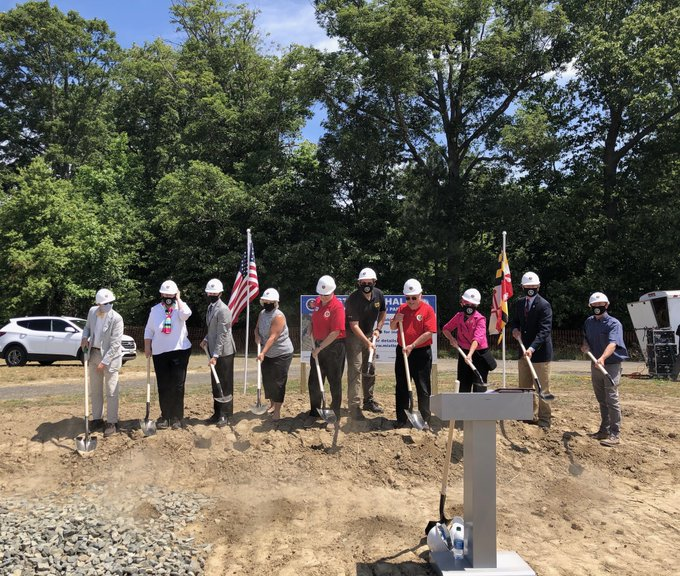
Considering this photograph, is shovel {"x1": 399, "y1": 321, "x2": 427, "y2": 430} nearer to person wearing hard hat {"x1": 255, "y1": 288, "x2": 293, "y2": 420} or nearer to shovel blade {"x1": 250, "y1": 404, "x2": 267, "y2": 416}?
person wearing hard hat {"x1": 255, "y1": 288, "x2": 293, "y2": 420}

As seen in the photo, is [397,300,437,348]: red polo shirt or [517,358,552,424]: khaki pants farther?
[517,358,552,424]: khaki pants

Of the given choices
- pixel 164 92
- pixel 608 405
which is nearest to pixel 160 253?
pixel 164 92

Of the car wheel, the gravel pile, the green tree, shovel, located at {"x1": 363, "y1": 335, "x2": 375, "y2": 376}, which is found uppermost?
the green tree

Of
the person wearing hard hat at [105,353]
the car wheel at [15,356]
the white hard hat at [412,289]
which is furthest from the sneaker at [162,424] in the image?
the car wheel at [15,356]

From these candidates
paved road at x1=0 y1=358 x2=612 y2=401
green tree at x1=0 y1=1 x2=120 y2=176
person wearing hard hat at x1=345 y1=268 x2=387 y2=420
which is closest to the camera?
person wearing hard hat at x1=345 y1=268 x2=387 y2=420

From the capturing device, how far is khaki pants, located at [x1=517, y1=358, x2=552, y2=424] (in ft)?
27.9

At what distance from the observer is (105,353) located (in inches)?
318

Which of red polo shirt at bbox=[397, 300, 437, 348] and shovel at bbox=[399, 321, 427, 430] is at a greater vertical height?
red polo shirt at bbox=[397, 300, 437, 348]

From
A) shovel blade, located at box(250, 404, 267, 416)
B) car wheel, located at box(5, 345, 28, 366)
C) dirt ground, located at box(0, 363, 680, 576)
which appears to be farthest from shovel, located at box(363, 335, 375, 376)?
car wheel, located at box(5, 345, 28, 366)

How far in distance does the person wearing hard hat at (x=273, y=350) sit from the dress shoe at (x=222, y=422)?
637 mm

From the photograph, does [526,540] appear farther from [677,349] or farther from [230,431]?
[677,349]

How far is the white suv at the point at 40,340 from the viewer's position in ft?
63.3

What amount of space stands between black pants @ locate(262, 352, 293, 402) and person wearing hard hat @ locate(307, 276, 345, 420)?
0.40m

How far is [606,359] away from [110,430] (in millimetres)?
6512
